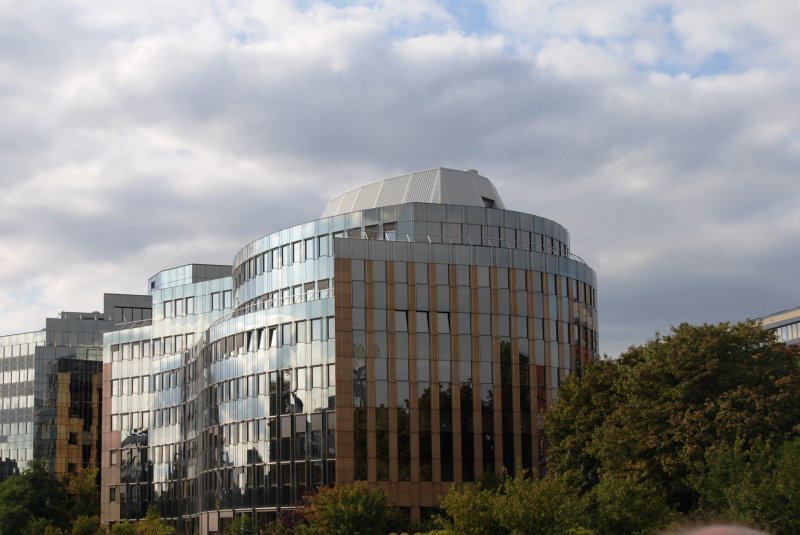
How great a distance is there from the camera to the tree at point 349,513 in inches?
2926

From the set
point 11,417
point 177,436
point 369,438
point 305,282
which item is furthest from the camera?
point 11,417

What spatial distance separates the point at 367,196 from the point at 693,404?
43.5m

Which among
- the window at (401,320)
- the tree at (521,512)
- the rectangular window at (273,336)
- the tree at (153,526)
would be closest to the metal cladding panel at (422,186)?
the window at (401,320)

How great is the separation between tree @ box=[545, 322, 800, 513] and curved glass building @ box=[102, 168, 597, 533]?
18.4 m

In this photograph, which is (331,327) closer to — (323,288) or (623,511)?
(323,288)

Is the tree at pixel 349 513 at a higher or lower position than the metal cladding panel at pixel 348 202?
lower


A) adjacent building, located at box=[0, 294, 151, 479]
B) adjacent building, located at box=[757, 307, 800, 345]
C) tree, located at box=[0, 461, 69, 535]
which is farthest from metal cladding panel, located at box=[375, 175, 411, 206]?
adjacent building, located at box=[757, 307, 800, 345]

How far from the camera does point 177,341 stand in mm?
130250

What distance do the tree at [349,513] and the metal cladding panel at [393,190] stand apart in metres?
28.5

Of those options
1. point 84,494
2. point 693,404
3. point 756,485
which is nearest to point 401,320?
point 693,404

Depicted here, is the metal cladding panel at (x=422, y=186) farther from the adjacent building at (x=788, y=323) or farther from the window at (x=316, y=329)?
the adjacent building at (x=788, y=323)

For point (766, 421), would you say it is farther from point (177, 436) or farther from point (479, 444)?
point (177, 436)

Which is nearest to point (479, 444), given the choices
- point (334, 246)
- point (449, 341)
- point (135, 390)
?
point (449, 341)

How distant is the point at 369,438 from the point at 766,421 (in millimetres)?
31445
